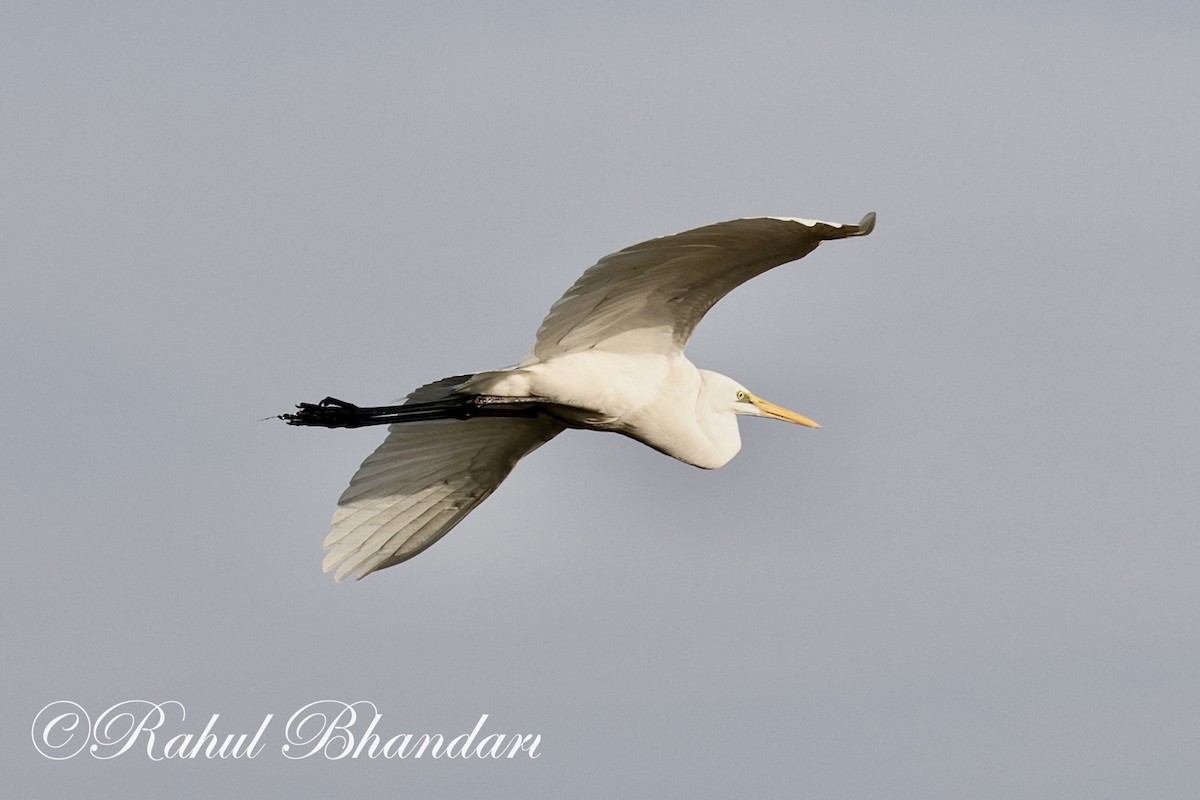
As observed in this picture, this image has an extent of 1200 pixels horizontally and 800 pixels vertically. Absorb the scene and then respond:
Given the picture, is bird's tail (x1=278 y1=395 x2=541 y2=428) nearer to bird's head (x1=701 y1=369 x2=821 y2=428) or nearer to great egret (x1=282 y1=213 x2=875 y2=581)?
great egret (x1=282 y1=213 x2=875 y2=581)

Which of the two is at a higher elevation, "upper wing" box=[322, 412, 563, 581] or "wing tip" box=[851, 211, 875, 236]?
"wing tip" box=[851, 211, 875, 236]

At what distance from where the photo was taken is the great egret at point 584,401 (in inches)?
400

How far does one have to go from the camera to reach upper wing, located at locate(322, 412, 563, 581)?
12547mm

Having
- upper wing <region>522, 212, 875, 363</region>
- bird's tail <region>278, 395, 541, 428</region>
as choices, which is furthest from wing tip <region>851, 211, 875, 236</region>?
bird's tail <region>278, 395, 541, 428</region>

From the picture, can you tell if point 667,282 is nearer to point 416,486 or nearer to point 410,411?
point 410,411

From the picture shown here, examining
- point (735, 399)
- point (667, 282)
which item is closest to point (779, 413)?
point (735, 399)

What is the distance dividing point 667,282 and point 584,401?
1100mm

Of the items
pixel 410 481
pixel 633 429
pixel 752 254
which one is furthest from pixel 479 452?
pixel 752 254

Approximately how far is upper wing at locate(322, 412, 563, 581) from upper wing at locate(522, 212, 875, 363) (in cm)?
142

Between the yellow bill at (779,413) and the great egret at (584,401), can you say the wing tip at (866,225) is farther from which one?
the yellow bill at (779,413)

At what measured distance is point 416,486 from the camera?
12680 mm

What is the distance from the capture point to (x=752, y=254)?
33.1ft

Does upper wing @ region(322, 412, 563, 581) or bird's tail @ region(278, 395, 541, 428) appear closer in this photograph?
bird's tail @ region(278, 395, 541, 428)

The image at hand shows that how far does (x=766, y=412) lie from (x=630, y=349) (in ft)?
5.96
